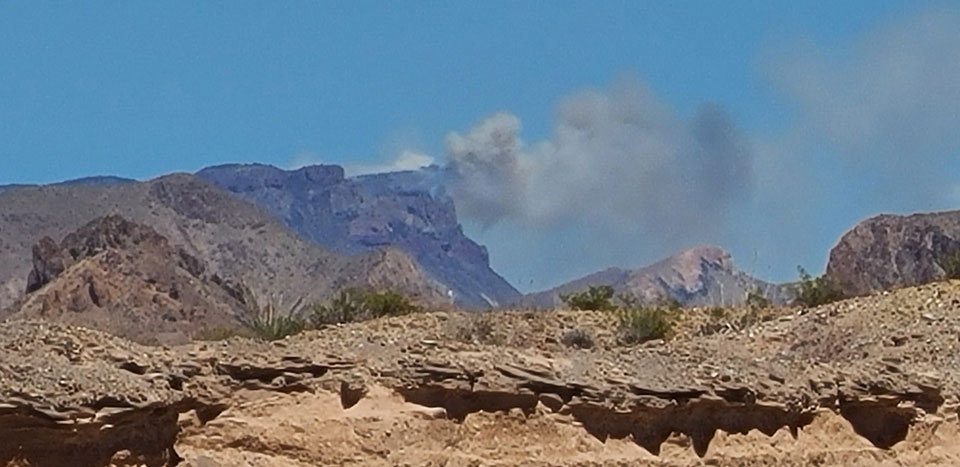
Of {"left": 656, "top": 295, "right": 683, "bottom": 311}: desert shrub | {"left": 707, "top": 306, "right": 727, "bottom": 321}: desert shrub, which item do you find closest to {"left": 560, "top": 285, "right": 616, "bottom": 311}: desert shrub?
{"left": 656, "top": 295, "right": 683, "bottom": 311}: desert shrub

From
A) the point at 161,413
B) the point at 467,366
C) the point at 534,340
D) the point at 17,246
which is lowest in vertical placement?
the point at 161,413

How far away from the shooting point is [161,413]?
28.4 feet

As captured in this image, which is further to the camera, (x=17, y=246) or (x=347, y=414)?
(x=17, y=246)

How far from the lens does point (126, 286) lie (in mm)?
47375

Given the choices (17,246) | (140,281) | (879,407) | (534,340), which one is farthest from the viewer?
(17,246)

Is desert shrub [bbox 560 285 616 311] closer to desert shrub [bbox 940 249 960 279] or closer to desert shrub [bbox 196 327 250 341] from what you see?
desert shrub [bbox 940 249 960 279]

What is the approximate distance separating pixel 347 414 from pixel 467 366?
0.78 metres

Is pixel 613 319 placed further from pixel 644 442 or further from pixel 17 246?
pixel 17 246

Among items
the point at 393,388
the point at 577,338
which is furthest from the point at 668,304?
the point at 393,388

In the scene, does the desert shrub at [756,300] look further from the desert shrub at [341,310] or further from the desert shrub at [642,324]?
the desert shrub at [341,310]

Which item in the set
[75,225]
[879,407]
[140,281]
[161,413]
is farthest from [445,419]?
[75,225]

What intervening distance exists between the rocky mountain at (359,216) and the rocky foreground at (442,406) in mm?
157914

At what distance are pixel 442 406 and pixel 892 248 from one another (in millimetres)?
42979

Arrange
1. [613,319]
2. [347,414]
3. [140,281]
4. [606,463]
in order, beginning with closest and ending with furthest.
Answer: [347,414], [606,463], [613,319], [140,281]
